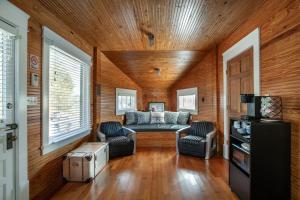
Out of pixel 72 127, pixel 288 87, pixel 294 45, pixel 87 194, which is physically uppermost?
pixel 294 45

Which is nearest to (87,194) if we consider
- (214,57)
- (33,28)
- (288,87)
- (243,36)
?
(33,28)

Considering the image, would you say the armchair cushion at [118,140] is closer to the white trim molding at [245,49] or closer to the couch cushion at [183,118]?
the couch cushion at [183,118]

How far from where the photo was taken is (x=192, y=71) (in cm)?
567

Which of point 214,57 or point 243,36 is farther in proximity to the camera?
point 214,57

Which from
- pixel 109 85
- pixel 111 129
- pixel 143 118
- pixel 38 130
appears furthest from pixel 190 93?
pixel 38 130

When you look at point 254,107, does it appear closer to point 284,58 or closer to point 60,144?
point 284,58

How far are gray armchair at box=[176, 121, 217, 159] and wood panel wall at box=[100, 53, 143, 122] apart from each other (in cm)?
189

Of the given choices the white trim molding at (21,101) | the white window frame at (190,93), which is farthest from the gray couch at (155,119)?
the white trim molding at (21,101)

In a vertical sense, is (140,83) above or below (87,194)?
above

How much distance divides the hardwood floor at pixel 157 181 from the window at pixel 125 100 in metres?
1.94

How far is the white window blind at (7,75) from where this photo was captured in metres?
1.83

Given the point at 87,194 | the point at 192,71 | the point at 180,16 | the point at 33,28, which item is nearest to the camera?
the point at 33,28

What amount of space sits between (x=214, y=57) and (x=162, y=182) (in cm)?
297

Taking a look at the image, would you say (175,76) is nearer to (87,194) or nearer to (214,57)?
(214,57)
